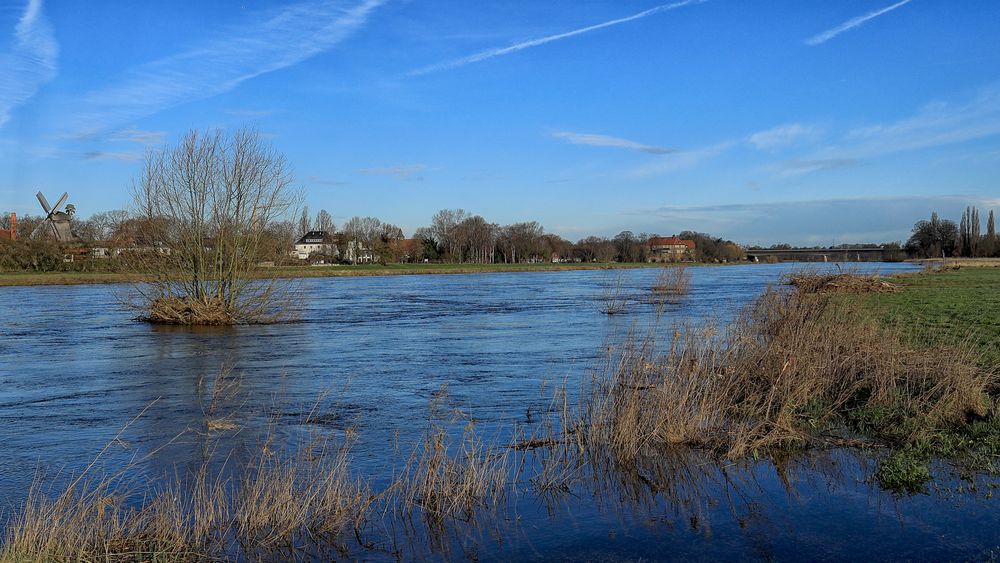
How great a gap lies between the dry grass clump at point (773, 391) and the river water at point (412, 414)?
77cm

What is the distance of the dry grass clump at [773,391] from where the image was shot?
1013cm

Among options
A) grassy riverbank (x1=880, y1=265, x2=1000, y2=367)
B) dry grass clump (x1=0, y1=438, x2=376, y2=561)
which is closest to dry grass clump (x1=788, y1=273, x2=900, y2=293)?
grassy riverbank (x1=880, y1=265, x2=1000, y2=367)

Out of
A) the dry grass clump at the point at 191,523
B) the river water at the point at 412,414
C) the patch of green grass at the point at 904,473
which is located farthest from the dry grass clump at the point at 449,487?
the patch of green grass at the point at 904,473

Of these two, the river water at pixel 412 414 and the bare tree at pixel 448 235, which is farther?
the bare tree at pixel 448 235

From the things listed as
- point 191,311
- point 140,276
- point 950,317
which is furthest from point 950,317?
point 140,276

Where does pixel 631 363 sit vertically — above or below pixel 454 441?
above

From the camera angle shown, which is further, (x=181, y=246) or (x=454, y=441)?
(x=181, y=246)

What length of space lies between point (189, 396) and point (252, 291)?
54.5 feet

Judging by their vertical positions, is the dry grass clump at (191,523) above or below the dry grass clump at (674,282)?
below

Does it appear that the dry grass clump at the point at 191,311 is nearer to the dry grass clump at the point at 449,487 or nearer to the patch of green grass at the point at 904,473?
the dry grass clump at the point at 449,487

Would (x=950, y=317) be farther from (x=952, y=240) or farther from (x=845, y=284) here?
(x=952, y=240)

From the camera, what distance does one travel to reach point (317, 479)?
7.88 meters

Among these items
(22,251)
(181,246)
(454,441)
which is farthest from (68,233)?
(454,441)

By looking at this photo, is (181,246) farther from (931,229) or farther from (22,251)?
(931,229)
